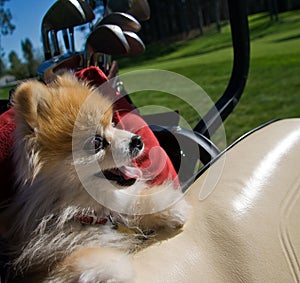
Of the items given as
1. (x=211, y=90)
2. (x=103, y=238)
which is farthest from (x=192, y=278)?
(x=211, y=90)

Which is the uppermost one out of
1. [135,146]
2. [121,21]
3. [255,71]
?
[121,21]

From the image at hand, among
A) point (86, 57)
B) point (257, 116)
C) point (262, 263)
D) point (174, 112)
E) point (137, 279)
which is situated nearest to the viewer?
point (137, 279)

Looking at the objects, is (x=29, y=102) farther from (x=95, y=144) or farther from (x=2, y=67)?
(x=2, y=67)

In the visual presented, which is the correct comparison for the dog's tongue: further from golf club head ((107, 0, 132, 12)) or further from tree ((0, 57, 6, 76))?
tree ((0, 57, 6, 76))

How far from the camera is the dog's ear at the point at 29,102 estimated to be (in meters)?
0.80

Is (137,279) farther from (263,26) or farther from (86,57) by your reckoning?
(263,26)

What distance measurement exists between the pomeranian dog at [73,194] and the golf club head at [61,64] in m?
0.32

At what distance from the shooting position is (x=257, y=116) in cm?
471

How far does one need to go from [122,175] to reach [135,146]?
6cm

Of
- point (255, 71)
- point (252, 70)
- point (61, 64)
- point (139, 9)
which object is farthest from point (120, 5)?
point (252, 70)

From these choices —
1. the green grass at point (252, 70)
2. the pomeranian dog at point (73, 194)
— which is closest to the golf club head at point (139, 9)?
the pomeranian dog at point (73, 194)

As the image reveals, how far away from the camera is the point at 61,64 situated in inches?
50.3

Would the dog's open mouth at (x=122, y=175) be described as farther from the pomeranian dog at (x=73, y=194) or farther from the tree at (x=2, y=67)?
the tree at (x=2, y=67)

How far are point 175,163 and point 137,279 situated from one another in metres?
0.65
